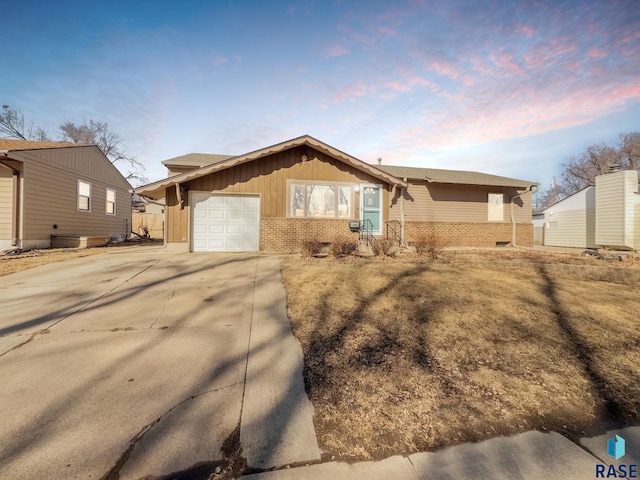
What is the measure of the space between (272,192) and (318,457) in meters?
9.85

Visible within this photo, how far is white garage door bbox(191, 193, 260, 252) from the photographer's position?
34.3 ft

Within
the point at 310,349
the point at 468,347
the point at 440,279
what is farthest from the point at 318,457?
the point at 440,279

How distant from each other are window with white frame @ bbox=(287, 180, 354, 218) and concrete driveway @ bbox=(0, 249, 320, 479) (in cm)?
632

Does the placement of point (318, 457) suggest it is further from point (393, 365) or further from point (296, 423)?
point (393, 365)

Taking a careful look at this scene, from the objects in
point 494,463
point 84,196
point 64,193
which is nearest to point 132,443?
point 494,463

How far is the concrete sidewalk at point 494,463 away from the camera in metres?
1.68

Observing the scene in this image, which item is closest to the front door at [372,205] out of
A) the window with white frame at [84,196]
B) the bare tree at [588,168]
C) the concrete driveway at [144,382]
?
the concrete driveway at [144,382]

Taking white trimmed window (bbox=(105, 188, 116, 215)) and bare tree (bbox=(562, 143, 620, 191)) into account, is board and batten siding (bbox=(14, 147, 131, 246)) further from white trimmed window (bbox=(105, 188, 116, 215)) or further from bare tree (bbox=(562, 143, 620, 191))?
bare tree (bbox=(562, 143, 620, 191))

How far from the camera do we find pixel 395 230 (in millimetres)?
12438

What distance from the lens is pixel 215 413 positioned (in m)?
2.21

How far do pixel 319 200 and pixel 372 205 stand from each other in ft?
7.75

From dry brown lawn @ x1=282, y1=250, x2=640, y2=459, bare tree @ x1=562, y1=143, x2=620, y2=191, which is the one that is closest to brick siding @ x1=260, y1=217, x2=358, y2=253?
dry brown lawn @ x1=282, y1=250, x2=640, y2=459

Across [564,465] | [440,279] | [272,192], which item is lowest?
[564,465]

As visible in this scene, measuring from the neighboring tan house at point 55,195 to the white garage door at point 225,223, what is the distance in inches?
256
